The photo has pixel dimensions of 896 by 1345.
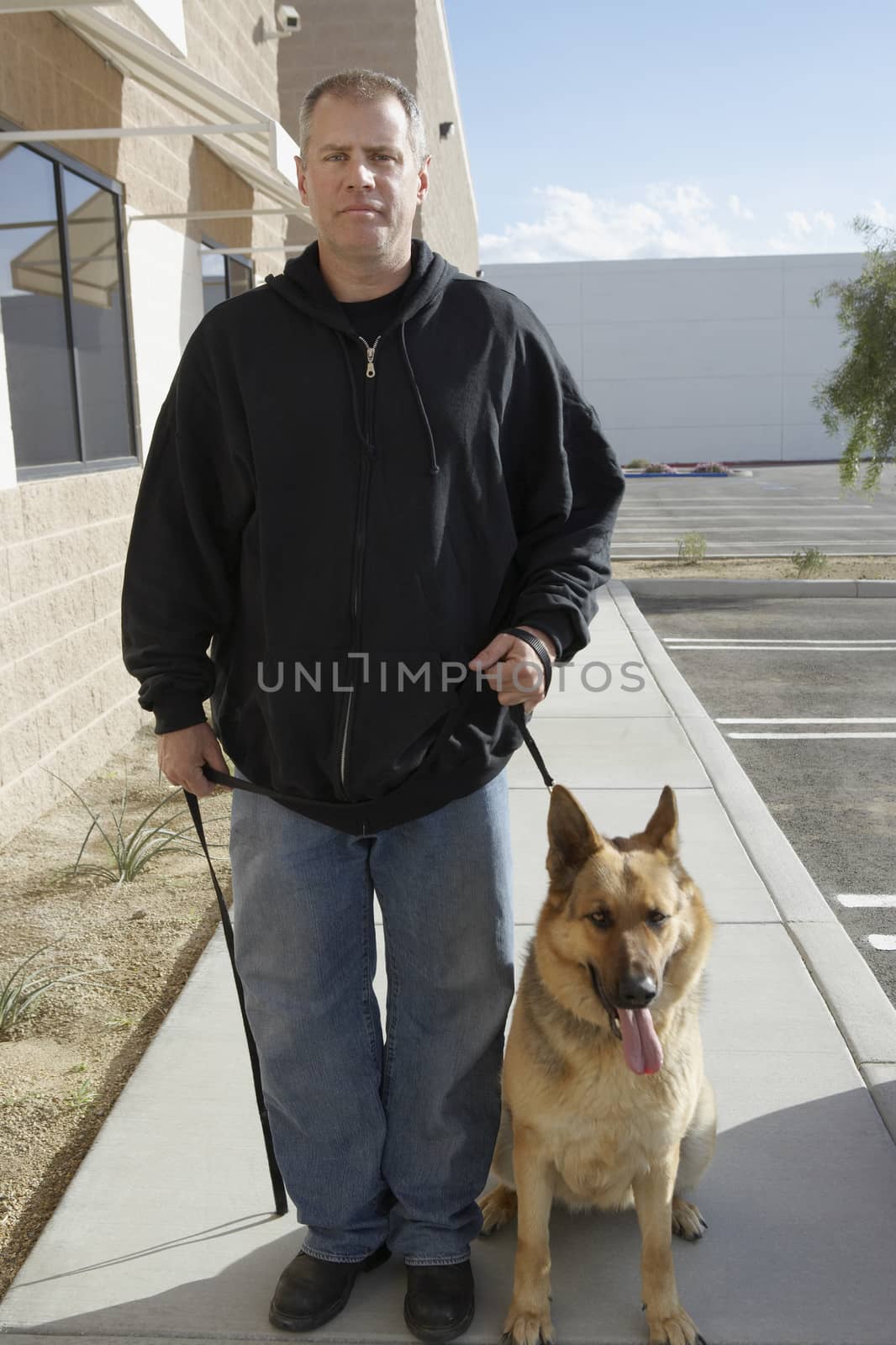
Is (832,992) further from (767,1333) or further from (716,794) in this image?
(716,794)

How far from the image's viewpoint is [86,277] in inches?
283

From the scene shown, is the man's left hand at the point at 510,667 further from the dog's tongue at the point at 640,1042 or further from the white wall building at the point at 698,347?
the white wall building at the point at 698,347

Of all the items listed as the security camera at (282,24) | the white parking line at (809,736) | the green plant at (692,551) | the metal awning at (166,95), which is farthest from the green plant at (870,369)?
the metal awning at (166,95)

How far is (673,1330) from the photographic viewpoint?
7.61 feet

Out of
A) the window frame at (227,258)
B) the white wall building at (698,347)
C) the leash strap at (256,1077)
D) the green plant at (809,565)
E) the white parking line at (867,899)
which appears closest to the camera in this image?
the leash strap at (256,1077)

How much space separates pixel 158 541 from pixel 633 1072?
141cm

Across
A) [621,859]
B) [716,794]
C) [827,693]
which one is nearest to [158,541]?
[621,859]

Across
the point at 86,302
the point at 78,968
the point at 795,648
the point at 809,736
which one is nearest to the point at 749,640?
the point at 795,648

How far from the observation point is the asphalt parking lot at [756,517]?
18.7 metres

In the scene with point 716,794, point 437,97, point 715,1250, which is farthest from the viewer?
point 437,97

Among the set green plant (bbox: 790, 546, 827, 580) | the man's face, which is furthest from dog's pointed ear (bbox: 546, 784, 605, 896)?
green plant (bbox: 790, 546, 827, 580)

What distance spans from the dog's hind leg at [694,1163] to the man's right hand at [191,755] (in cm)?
127

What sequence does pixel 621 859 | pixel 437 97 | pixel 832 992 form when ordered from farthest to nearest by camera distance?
pixel 437 97
pixel 832 992
pixel 621 859

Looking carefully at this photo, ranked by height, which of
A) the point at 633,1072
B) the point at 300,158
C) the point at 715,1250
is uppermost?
the point at 300,158
